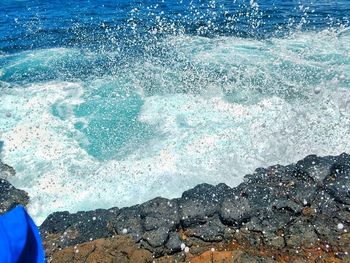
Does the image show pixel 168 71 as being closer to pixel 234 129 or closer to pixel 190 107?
pixel 190 107

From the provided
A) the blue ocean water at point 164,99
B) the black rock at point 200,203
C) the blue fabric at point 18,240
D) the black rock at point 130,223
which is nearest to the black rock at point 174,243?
the black rock at point 200,203

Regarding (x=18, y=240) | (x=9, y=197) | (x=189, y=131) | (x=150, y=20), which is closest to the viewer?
(x=18, y=240)

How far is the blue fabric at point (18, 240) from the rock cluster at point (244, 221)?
7.87 ft

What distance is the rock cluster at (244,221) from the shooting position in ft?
14.9

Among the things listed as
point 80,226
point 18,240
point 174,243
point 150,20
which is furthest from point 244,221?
point 150,20

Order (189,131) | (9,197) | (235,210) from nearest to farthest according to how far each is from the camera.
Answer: (235,210) < (9,197) < (189,131)

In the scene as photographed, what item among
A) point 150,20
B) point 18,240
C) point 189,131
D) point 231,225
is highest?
point 18,240

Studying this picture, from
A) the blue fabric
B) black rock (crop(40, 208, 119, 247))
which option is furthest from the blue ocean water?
the blue fabric

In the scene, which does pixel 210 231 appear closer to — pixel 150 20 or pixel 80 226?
pixel 80 226

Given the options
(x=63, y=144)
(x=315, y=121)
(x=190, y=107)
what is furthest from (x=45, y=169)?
(x=315, y=121)

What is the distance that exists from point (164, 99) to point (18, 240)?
723 centimetres

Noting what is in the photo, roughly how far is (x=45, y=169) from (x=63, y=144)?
885 mm

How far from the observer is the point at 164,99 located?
30.6ft

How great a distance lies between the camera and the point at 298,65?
10516 mm
